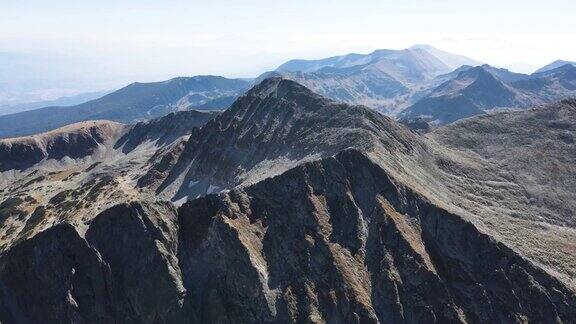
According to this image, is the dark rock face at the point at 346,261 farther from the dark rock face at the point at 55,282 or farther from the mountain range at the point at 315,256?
the dark rock face at the point at 55,282

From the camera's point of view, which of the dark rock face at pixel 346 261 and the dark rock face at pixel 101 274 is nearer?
the dark rock face at pixel 346 261

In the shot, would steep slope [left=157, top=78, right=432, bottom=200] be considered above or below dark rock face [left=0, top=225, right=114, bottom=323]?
above

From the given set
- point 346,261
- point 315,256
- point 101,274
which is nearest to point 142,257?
point 101,274

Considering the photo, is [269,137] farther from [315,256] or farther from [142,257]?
[142,257]

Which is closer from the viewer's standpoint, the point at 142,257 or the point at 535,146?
the point at 142,257

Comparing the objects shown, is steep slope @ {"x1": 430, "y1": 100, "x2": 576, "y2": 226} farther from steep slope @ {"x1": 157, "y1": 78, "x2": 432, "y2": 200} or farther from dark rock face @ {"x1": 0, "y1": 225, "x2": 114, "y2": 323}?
dark rock face @ {"x1": 0, "y1": 225, "x2": 114, "y2": 323}

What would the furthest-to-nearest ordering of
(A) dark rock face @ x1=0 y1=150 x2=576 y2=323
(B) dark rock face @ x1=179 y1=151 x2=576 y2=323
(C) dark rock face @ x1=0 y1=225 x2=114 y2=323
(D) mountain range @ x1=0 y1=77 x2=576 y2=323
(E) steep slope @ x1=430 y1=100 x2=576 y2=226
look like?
(E) steep slope @ x1=430 y1=100 x2=576 y2=226, (C) dark rock face @ x1=0 y1=225 x2=114 y2=323, (D) mountain range @ x1=0 y1=77 x2=576 y2=323, (A) dark rock face @ x1=0 y1=150 x2=576 y2=323, (B) dark rock face @ x1=179 y1=151 x2=576 y2=323

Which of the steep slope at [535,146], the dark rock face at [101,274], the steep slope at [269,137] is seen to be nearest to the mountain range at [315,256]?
the dark rock face at [101,274]

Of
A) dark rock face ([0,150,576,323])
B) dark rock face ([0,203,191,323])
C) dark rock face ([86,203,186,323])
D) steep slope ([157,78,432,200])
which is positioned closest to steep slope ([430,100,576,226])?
steep slope ([157,78,432,200])

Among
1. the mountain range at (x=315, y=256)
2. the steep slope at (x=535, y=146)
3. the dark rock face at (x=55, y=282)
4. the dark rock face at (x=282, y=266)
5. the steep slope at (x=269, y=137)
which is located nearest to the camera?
the dark rock face at (x=282, y=266)

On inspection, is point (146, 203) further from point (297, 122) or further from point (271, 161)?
point (297, 122)

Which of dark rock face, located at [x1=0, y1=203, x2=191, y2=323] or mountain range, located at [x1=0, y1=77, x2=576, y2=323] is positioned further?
dark rock face, located at [x1=0, y1=203, x2=191, y2=323]

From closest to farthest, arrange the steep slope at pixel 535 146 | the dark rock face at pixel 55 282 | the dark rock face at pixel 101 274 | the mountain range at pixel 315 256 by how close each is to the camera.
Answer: the mountain range at pixel 315 256 < the dark rock face at pixel 101 274 < the dark rock face at pixel 55 282 < the steep slope at pixel 535 146

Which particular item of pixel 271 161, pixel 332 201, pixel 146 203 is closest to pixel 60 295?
pixel 146 203
